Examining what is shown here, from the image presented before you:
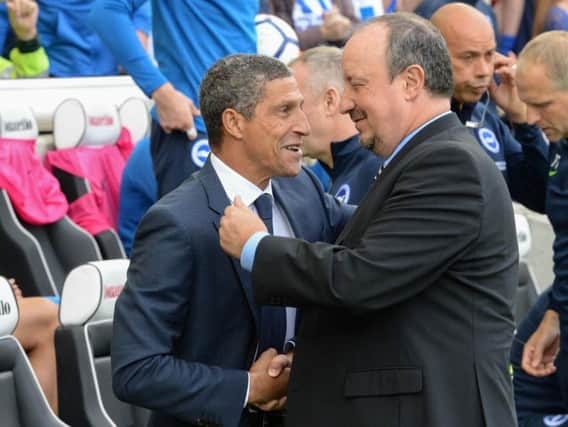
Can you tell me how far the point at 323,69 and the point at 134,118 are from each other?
277cm

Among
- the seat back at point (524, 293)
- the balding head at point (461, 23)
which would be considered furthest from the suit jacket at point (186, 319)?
the seat back at point (524, 293)

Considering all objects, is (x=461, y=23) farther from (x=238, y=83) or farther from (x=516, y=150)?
(x=238, y=83)

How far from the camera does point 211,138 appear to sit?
3176 mm

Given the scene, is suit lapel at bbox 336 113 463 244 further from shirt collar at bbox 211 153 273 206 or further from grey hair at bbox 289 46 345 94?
grey hair at bbox 289 46 345 94

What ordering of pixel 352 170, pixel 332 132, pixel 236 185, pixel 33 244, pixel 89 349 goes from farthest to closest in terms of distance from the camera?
pixel 33 244 → pixel 89 349 → pixel 332 132 → pixel 352 170 → pixel 236 185

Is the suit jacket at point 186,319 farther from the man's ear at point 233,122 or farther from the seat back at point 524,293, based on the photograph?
the seat back at point 524,293

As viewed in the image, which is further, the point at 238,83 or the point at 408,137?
the point at 238,83

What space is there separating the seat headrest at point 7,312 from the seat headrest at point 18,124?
199 centimetres

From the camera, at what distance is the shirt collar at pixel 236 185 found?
312 cm

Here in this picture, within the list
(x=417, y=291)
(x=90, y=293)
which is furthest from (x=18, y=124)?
(x=417, y=291)

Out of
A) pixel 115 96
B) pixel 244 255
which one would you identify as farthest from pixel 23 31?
pixel 244 255

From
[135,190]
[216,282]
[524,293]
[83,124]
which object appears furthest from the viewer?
[83,124]

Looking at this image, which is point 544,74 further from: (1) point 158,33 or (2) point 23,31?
(2) point 23,31

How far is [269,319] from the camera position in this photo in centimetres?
312
